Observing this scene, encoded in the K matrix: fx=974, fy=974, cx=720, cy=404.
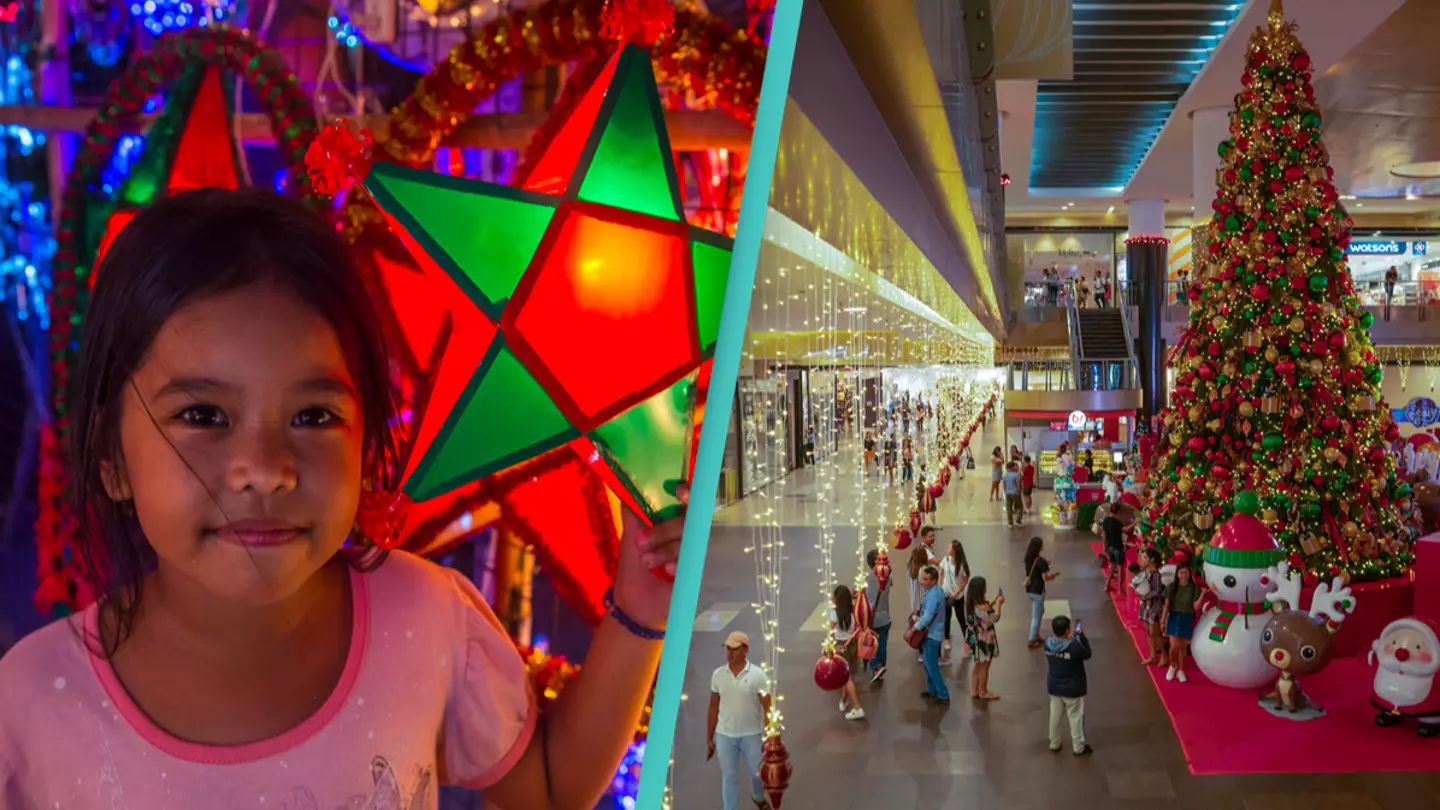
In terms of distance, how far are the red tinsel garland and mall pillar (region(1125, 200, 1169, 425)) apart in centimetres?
2176

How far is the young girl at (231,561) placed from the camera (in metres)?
0.93

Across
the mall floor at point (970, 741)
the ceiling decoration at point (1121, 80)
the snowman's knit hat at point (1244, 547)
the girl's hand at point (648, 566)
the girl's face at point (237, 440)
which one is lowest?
the mall floor at point (970, 741)

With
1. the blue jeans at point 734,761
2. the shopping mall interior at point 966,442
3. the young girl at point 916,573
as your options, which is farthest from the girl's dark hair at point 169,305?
the young girl at point 916,573

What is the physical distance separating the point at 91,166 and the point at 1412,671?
261 inches

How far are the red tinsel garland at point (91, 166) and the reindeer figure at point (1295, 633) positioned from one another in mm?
6284

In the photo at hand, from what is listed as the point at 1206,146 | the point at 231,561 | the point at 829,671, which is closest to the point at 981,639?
the point at 829,671

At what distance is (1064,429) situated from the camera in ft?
65.5

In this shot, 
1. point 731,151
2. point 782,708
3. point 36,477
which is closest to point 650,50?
point 731,151

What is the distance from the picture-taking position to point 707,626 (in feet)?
3.58

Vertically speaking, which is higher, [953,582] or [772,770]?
[772,770]

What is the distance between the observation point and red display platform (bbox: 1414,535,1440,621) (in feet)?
21.2

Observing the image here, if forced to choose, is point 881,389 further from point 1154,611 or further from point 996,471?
point 996,471

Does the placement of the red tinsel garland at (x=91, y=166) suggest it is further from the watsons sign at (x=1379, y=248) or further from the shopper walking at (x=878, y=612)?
the watsons sign at (x=1379, y=248)

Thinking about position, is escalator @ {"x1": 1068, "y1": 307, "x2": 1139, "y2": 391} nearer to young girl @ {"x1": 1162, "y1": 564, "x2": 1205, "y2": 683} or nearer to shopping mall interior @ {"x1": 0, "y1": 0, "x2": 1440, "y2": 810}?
shopping mall interior @ {"x1": 0, "y1": 0, "x2": 1440, "y2": 810}
